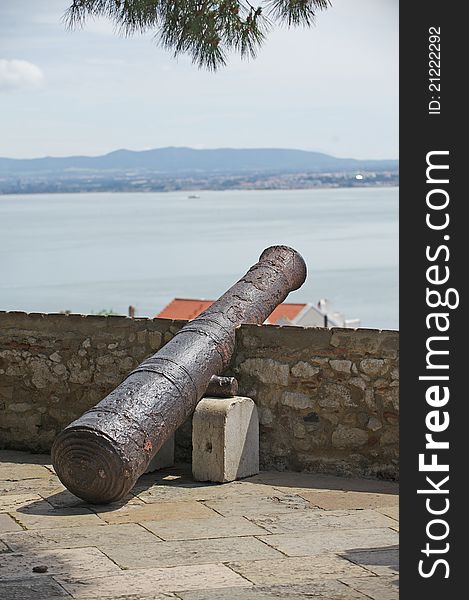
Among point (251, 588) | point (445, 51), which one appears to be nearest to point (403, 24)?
point (445, 51)

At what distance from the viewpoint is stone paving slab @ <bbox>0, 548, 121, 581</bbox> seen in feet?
14.4

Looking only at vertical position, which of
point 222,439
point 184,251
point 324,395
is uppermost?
point 324,395

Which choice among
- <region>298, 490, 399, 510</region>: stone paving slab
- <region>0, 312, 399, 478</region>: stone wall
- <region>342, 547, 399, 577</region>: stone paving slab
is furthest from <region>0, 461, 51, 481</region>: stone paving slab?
<region>342, 547, 399, 577</region>: stone paving slab

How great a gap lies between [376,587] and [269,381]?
253 cm

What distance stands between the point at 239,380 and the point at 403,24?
4.28m

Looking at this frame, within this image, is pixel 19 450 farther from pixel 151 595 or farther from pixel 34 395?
pixel 151 595

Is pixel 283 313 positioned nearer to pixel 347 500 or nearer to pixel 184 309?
pixel 184 309

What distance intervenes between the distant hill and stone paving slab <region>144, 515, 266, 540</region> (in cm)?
11184

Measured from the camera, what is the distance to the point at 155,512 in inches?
219

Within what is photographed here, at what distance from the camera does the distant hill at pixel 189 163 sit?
395ft

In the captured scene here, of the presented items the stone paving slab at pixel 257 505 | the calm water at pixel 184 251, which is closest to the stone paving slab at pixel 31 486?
the stone paving slab at pixel 257 505

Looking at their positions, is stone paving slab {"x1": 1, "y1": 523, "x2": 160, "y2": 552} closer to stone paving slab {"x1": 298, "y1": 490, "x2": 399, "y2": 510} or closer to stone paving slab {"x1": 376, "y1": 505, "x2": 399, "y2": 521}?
stone paving slab {"x1": 298, "y1": 490, "x2": 399, "y2": 510}

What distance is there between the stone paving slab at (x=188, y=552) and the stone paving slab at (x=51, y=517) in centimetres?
51

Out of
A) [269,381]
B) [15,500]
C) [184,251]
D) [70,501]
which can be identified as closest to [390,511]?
[269,381]
